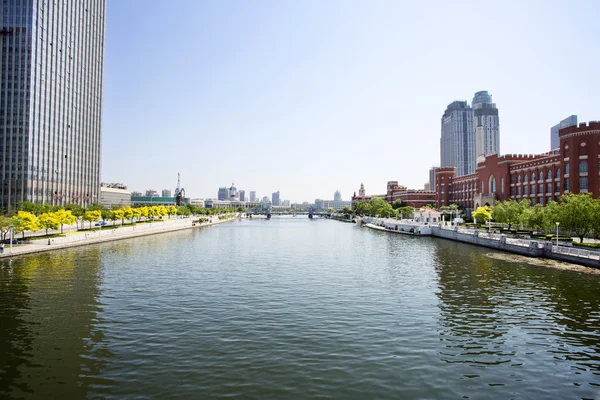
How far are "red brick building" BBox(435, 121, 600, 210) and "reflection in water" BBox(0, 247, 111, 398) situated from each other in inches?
3660

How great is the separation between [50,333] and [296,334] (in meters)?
13.5

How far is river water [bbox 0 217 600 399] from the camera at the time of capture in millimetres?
16906

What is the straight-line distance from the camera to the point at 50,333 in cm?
2308

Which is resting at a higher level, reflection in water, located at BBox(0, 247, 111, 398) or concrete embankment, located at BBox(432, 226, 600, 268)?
concrete embankment, located at BBox(432, 226, 600, 268)

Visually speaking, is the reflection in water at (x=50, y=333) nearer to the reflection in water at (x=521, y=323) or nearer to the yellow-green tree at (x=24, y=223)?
the reflection in water at (x=521, y=323)

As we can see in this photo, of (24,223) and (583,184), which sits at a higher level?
(583,184)

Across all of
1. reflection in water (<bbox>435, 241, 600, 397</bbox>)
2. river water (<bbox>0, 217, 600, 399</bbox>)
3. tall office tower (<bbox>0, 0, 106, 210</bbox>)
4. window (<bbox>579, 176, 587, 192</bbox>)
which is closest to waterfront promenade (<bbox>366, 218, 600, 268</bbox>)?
river water (<bbox>0, 217, 600, 399</bbox>)

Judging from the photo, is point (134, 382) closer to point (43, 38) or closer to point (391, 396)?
point (391, 396)

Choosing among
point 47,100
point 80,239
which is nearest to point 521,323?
point 80,239

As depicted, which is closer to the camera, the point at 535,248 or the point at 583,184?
the point at 535,248

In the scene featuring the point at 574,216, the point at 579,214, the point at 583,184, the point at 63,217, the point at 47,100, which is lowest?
the point at 63,217

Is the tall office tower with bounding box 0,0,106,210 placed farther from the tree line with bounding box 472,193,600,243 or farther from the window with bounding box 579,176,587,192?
the window with bounding box 579,176,587,192

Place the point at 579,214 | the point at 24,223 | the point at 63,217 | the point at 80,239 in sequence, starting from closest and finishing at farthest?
the point at 579,214 → the point at 24,223 → the point at 80,239 → the point at 63,217

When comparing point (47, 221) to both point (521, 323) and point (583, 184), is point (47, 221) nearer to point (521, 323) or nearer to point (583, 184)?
point (521, 323)
